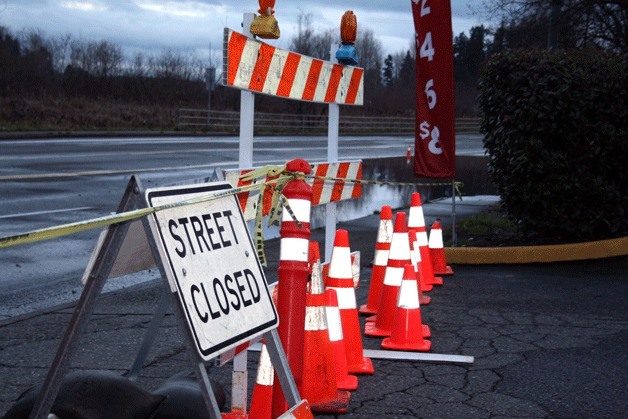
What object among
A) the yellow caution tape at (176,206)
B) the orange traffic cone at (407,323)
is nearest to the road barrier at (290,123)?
the orange traffic cone at (407,323)

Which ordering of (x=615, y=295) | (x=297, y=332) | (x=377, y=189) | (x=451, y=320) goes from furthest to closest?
(x=377, y=189) < (x=615, y=295) < (x=451, y=320) < (x=297, y=332)

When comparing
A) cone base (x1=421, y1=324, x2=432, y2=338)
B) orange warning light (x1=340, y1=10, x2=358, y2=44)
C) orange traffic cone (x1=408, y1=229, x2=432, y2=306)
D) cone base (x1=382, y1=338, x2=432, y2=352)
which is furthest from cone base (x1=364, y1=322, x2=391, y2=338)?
orange warning light (x1=340, y1=10, x2=358, y2=44)

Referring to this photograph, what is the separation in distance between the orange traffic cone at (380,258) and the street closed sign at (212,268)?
10.1ft

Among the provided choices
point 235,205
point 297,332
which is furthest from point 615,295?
point 235,205

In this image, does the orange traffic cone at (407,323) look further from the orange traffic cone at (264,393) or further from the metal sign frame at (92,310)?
the metal sign frame at (92,310)

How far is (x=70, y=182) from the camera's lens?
17172 millimetres

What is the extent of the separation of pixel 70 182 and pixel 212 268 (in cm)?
1415

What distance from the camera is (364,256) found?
10.3 metres

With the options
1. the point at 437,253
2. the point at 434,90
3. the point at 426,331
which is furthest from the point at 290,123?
the point at 426,331

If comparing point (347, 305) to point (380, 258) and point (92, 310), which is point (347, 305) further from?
point (92, 310)

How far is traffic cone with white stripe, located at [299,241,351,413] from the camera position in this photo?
15.7 ft

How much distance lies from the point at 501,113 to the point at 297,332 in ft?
21.6

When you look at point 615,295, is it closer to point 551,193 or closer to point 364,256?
point 551,193

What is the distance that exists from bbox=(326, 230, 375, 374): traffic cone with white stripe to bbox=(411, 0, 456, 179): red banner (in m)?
4.00
